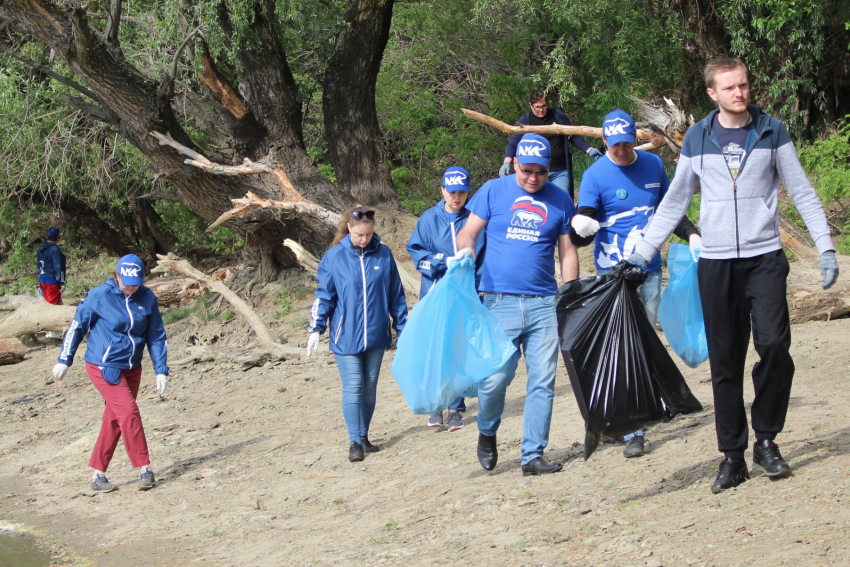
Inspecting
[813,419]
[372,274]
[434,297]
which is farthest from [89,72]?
[813,419]

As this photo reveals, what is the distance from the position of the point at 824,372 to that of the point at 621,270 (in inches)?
112

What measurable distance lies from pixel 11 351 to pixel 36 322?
0.78 metres

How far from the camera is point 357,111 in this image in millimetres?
13453

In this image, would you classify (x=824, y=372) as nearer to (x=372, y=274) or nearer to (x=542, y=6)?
(x=372, y=274)

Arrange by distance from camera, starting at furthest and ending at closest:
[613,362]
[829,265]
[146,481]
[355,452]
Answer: [146,481], [355,452], [613,362], [829,265]

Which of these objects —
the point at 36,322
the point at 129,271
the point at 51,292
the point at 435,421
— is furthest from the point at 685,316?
the point at 51,292

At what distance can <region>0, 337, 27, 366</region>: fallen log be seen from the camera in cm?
1363

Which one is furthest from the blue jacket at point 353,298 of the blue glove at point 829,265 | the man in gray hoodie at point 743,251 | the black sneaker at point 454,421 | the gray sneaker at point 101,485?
the blue glove at point 829,265

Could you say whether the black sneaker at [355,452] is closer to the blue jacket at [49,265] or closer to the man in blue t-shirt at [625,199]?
the man in blue t-shirt at [625,199]

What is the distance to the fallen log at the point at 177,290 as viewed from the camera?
14.4 m

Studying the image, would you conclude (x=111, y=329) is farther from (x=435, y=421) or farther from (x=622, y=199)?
(x=622, y=199)

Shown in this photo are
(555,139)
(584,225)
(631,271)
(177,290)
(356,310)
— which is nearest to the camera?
(631,271)

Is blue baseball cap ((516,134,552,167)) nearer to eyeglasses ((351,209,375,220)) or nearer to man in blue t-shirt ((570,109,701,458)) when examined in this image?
man in blue t-shirt ((570,109,701,458))

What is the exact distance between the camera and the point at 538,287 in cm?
509
